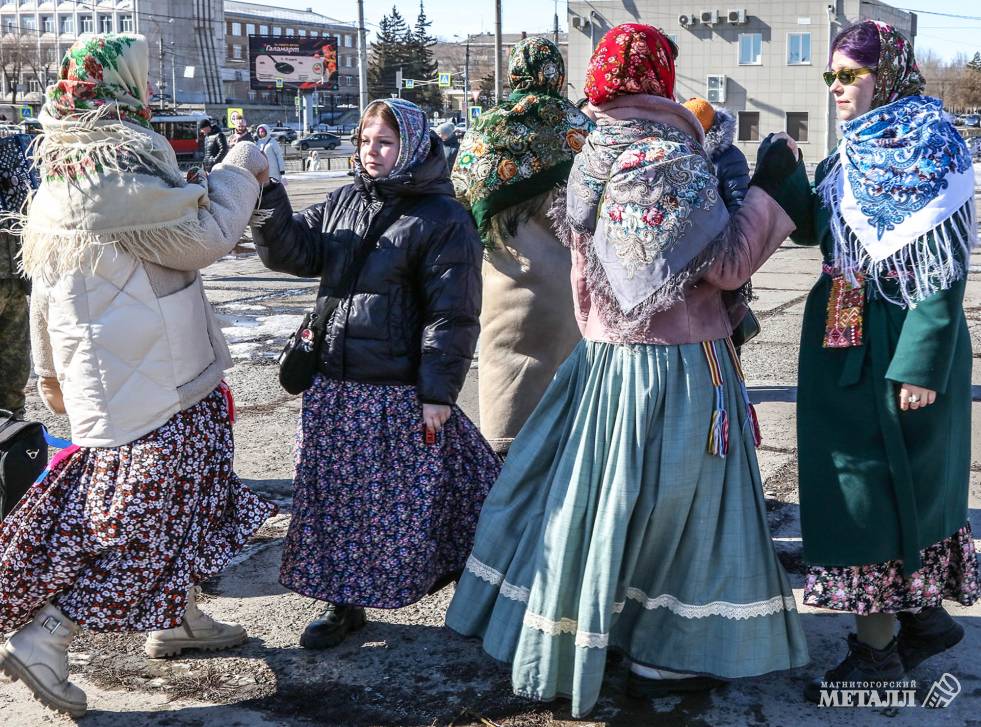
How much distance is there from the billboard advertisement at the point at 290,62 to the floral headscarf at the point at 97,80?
3341 inches

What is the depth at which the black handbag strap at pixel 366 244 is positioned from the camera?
349 cm

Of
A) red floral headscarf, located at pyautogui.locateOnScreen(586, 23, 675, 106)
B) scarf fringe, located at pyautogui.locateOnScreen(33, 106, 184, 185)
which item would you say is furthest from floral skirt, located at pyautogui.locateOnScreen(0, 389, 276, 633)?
red floral headscarf, located at pyautogui.locateOnScreen(586, 23, 675, 106)

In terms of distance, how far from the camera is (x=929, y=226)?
9.63 feet

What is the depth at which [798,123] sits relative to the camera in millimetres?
50750

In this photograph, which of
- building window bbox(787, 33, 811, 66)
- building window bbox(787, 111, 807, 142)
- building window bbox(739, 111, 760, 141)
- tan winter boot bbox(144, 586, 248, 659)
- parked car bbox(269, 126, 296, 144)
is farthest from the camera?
parked car bbox(269, 126, 296, 144)

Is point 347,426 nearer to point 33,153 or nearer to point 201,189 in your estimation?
point 201,189

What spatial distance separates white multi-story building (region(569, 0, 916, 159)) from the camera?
163ft

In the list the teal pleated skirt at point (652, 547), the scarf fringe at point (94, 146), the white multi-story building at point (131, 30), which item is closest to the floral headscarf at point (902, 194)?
the teal pleated skirt at point (652, 547)

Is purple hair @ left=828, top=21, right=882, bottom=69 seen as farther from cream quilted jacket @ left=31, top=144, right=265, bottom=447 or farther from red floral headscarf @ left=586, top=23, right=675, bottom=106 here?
cream quilted jacket @ left=31, top=144, right=265, bottom=447

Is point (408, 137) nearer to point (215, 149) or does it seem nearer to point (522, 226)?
point (215, 149)

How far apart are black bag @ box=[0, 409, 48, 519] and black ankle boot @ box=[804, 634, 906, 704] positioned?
8.70 feet

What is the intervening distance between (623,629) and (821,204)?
130cm

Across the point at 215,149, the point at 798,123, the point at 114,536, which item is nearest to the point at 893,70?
the point at 215,149

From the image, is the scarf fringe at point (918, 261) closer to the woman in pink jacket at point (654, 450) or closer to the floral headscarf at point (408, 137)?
the woman in pink jacket at point (654, 450)
